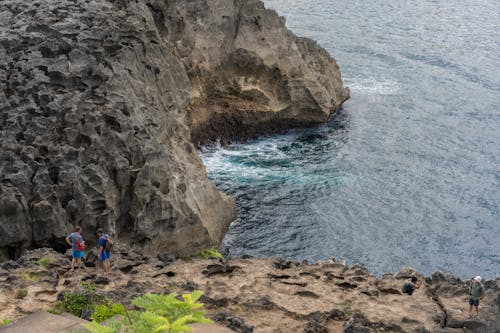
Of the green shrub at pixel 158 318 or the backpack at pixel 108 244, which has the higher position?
the green shrub at pixel 158 318

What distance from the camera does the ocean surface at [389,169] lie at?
4156cm

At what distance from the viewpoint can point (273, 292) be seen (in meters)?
25.7

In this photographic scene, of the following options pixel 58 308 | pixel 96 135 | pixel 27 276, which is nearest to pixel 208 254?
pixel 96 135

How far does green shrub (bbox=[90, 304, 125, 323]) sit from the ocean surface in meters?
18.9

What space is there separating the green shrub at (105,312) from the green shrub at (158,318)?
1523mm

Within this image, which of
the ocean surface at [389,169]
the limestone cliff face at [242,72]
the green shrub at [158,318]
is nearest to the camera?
the green shrub at [158,318]

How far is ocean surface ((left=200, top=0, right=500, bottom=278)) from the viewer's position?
136 feet

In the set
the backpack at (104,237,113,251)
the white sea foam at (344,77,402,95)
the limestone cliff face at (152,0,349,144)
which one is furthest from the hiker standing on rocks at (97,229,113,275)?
the white sea foam at (344,77,402,95)

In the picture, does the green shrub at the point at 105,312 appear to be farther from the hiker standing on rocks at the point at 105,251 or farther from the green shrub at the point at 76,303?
the hiker standing on rocks at the point at 105,251

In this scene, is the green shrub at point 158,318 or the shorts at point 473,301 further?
the shorts at point 473,301

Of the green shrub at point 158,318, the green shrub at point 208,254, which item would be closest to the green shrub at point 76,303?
the green shrub at point 158,318

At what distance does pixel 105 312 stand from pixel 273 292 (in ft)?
25.1

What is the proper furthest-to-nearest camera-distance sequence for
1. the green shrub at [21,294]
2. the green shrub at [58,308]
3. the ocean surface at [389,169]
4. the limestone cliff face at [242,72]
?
the limestone cliff face at [242,72]
the ocean surface at [389,169]
the green shrub at [21,294]
the green shrub at [58,308]

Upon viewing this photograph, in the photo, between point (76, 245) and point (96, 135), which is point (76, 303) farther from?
point (96, 135)
